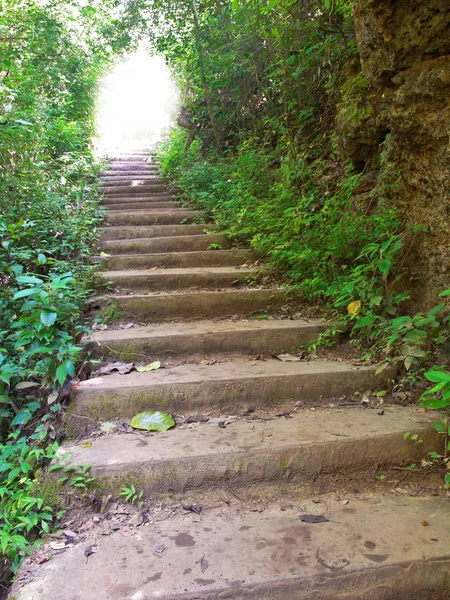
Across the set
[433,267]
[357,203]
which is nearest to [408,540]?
[433,267]

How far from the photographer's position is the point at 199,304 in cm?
321

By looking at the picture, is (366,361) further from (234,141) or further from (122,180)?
(122,180)

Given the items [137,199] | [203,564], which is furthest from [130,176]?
[203,564]

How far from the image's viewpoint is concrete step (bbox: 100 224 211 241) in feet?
14.8

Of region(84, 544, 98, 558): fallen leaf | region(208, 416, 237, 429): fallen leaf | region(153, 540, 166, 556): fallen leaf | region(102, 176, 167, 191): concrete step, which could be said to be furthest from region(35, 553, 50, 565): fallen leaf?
region(102, 176, 167, 191): concrete step

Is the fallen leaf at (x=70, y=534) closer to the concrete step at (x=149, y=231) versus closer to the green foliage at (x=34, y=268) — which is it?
the green foliage at (x=34, y=268)

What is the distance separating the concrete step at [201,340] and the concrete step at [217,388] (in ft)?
0.77

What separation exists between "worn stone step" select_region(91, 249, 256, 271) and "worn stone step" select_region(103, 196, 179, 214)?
2.00m

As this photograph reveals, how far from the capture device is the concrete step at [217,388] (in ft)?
7.17

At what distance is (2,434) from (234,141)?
6469 millimetres

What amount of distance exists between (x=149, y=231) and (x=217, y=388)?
9.08ft

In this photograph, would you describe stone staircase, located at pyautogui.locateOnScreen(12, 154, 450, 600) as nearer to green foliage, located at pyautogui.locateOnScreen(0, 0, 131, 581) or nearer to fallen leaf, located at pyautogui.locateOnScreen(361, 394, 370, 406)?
fallen leaf, located at pyautogui.locateOnScreen(361, 394, 370, 406)

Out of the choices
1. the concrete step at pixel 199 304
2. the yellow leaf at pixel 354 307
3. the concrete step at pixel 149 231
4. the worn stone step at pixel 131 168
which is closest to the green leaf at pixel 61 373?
the concrete step at pixel 199 304

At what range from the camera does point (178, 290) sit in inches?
139
